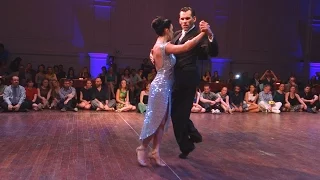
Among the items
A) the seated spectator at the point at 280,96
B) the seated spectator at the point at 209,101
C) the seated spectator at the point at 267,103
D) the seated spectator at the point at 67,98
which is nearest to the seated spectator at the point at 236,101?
the seated spectator at the point at 209,101

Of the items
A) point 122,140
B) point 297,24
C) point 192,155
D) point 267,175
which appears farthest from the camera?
point 297,24

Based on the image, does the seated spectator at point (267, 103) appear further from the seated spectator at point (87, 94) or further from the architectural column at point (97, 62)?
the architectural column at point (97, 62)

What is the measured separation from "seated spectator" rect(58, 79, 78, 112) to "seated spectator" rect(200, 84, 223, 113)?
324 centimetres

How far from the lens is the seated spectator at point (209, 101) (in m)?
8.69

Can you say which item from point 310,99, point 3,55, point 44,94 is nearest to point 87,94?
point 44,94

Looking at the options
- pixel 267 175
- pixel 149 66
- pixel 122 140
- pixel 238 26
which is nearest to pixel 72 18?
pixel 149 66

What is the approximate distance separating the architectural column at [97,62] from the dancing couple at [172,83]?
8.07 metres

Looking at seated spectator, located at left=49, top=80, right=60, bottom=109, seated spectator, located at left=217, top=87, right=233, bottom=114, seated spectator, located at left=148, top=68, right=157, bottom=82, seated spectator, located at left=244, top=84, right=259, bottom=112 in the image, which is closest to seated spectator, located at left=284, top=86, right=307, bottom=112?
seated spectator, located at left=244, top=84, right=259, bottom=112

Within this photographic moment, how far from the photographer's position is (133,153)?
3752mm

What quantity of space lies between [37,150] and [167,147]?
59.5 inches

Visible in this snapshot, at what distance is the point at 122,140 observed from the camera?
4465 millimetres

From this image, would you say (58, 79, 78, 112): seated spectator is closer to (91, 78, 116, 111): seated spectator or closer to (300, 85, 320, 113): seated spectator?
(91, 78, 116, 111): seated spectator

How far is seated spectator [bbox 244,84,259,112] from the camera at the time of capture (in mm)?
9203

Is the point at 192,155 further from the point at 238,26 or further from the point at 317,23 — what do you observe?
the point at 317,23
